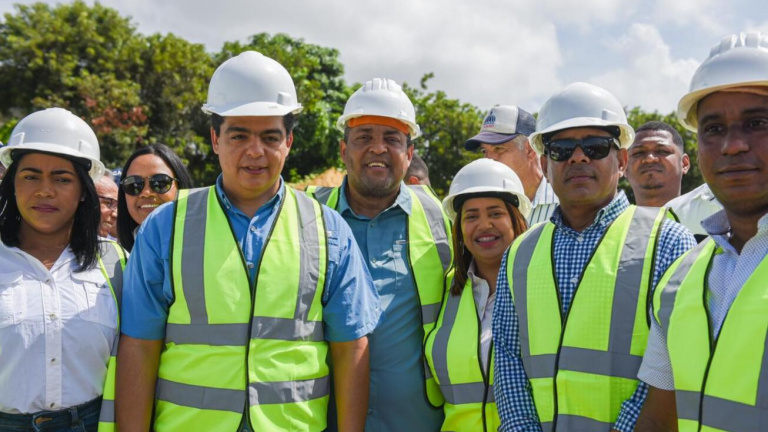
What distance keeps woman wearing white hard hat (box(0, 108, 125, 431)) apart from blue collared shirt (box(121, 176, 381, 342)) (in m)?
0.23

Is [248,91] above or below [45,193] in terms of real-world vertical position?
above

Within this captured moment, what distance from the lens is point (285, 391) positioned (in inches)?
117

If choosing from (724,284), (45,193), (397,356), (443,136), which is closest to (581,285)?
(724,284)

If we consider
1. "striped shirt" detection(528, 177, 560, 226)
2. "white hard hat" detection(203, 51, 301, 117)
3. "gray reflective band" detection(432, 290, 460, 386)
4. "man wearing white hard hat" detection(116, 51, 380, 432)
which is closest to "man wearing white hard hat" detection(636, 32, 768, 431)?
"gray reflective band" detection(432, 290, 460, 386)

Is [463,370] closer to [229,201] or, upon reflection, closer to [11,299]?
[229,201]

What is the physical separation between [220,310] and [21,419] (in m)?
1.04

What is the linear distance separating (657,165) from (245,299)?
4.60 metres

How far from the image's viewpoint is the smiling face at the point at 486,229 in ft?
12.0

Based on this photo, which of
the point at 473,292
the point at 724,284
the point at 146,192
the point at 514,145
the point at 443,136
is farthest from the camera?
the point at 443,136

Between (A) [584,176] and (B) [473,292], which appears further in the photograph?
(B) [473,292]

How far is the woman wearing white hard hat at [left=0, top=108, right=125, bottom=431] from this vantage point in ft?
9.57

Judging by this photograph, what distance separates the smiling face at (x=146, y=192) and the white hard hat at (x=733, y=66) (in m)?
3.56

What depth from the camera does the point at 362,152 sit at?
13.2 feet

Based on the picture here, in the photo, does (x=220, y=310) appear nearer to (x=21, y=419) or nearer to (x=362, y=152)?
(x=21, y=419)
